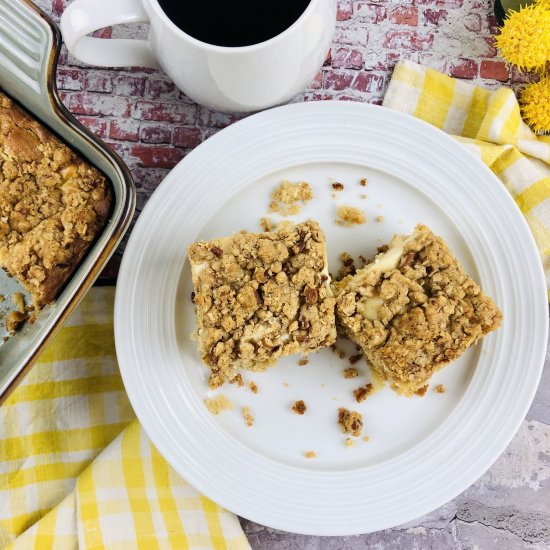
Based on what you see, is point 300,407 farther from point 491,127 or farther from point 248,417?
point 491,127

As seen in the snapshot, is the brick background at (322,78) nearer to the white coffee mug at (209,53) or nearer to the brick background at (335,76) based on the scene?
the brick background at (335,76)

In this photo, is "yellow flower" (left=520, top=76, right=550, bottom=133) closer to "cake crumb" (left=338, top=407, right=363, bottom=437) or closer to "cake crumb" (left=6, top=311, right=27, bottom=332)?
"cake crumb" (left=338, top=407, right=363, bottom=437)

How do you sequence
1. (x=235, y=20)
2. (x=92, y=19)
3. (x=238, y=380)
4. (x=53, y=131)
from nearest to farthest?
(x=92, y=19), (x=235, y=20), (x=53, y=131), (x=238, y=380)

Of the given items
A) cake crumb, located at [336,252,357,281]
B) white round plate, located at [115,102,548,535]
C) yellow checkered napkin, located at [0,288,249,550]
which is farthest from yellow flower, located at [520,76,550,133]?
yellow checkered napkin, located at [0,288,249,550]

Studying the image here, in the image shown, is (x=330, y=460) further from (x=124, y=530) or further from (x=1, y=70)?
(x=1, y=70)

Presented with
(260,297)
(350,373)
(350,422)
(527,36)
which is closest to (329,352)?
(350,373)

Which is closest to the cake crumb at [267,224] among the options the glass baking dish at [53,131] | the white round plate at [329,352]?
the white round plate at [329,352]

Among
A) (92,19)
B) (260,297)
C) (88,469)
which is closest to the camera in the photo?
(92,19)
